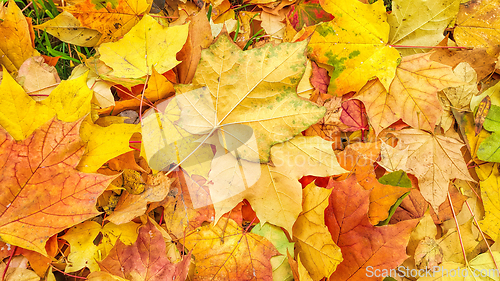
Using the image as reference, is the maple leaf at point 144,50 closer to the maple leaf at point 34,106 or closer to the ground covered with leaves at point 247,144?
the ground covered with leaves at point 247,144

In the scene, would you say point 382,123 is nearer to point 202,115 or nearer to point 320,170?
point 320,170

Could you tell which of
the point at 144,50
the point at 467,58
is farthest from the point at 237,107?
the point at 467,58

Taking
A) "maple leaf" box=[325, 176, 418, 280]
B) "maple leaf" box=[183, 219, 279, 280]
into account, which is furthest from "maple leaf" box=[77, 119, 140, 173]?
"maple leaf" box=[325, 176, 418, 280]

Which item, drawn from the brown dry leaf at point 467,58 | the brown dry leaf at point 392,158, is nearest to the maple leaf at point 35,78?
the brown dry leaf at point 392,158

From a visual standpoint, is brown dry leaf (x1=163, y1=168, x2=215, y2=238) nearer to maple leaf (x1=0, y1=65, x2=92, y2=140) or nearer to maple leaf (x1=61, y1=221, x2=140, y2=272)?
maple leaf (x1=61, y1=221, x2=140, y2=272)

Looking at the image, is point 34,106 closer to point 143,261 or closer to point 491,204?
point 143,261

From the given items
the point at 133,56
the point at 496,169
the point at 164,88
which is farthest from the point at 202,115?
the point at 496,169
